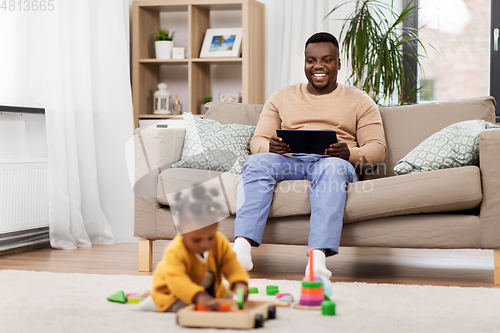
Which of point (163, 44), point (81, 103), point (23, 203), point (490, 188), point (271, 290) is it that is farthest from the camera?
point (163, 44)

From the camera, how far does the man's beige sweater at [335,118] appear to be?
7.85 feet

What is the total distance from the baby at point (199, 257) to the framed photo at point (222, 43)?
2.71 m

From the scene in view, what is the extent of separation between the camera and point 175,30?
165 inches

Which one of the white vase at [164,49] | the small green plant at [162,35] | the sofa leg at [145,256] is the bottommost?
the sofa leg at [145,256]

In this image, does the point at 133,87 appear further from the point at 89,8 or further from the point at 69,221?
the point at 69,221

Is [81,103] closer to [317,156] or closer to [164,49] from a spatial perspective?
[164,49]

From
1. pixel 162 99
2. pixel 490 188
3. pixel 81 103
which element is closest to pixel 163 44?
pixel 162 99

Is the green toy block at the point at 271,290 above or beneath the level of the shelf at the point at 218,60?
beneath

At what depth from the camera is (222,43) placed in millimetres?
3912

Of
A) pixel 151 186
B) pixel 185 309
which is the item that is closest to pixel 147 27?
pixel 151 186

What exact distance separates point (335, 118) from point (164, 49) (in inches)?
76.1

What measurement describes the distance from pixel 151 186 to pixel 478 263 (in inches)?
60.3

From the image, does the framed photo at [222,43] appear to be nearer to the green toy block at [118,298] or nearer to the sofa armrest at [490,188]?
the sofa armrest at [490,188]

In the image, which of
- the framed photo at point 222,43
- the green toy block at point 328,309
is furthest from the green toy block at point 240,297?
the framed photo at point 222,43
